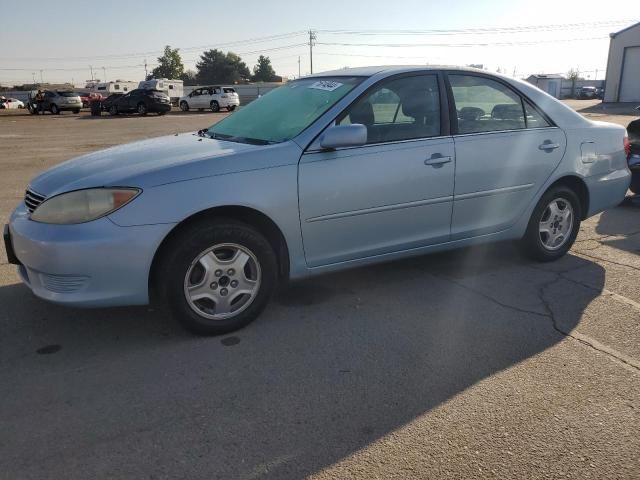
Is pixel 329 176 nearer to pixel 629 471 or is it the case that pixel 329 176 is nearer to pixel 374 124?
pixel 374 124

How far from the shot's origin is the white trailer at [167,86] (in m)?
47.3

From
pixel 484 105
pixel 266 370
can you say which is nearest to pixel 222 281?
pixel 266 370

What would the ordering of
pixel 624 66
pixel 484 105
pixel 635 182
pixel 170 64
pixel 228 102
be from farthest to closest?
Answer: pixel 170 64 → pixel 228 102 → pixel 624 66 → pixel 635 182 → pixel 484 105

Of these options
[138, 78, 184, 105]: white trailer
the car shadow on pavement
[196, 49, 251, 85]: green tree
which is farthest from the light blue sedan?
[196, 49, 251, 85]: green tree

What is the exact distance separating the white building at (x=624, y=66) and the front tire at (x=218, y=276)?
130 ft

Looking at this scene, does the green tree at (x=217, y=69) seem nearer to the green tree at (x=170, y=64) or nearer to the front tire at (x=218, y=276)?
the green tree at (x=170, y=64)

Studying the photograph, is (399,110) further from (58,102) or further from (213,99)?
(58,102)

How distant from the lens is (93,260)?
304 centimetres

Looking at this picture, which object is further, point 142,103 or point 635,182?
point 142,103

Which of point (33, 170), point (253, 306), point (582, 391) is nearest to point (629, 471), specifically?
point (582, 391)

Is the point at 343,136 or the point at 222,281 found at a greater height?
the point at 343,136

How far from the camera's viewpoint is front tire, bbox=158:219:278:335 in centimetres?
324

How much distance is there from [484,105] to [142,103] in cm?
3245

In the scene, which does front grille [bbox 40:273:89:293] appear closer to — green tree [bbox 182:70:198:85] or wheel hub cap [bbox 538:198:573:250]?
wheel hub cap [bbox 538:198:573:250]
